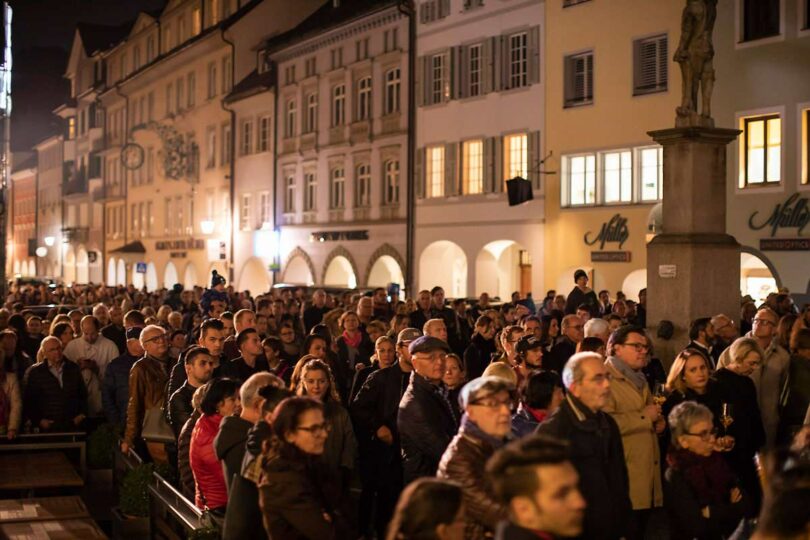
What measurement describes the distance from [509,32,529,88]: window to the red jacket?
2777 centimetres

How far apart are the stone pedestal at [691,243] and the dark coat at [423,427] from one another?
26.4 ft

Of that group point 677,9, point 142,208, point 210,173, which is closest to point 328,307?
point 677,9

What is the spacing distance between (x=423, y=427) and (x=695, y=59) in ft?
32.1

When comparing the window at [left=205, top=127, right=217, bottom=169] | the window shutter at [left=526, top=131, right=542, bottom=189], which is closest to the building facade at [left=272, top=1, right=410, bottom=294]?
the window shutter at [left=526, top=131, right=542, bottom=189]

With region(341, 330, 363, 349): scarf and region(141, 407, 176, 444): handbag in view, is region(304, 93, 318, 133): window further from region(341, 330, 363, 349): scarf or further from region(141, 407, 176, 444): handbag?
region(141, 407, 176, 444): handbag

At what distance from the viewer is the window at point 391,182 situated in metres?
42.4

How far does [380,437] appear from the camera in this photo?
10664 millimetres

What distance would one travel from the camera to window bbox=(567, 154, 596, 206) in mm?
33688

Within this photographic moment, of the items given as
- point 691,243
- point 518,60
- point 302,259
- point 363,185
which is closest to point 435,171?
point 363,185

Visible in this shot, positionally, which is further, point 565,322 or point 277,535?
point 565,322

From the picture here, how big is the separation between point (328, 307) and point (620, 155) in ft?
36.2

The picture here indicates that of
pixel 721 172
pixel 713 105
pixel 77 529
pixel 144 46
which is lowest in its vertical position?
pixel 77 529

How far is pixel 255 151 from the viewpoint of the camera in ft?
175

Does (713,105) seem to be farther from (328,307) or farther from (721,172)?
(721,172)
